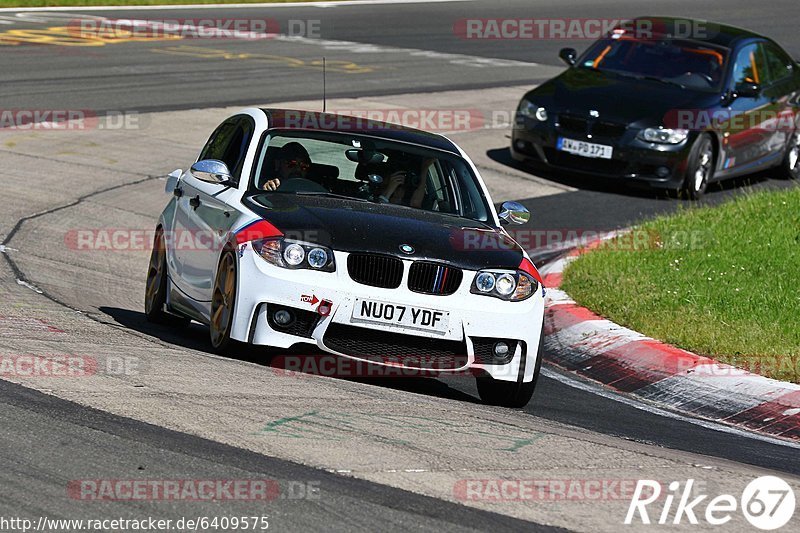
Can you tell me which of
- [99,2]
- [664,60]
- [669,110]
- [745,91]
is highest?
[664,60]

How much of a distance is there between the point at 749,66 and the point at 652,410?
10290mm

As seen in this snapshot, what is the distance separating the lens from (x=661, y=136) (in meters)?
16.2

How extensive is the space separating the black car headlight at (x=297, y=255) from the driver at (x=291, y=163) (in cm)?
106

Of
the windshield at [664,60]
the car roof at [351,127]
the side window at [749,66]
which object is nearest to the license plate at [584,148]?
the windshield at [664,60]

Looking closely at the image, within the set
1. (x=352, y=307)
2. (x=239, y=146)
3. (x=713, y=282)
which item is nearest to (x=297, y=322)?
(x=352, y=307)

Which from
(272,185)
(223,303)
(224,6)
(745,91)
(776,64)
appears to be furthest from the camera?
(224,6)

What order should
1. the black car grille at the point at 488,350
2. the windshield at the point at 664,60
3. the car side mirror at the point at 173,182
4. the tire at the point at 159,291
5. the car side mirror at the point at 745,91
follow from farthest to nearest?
the windshield at the point at 664,60 < the car side mirror at the point at 745,91 < the car side mirror at the point at 173,182 < the tire at the point at 159,291 < the black car grille at the point at 488,350

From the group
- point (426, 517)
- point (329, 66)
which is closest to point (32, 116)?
point (329, 66)

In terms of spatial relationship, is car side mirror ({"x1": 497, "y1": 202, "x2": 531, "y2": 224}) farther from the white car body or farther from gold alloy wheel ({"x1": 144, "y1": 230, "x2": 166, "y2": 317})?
gold alloy wheel ({"x1": 144, "y1": 230, "x2": 166, "y2": 317})

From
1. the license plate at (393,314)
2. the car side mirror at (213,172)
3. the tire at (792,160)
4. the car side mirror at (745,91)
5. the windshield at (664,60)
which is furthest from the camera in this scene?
the tire at (792,160)

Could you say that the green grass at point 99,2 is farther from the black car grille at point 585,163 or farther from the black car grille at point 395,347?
the black car grille at point 395,347

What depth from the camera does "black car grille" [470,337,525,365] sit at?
25.7 ft

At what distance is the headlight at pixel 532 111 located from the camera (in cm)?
1669

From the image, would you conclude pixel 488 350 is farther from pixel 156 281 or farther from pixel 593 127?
pixel 593 127
